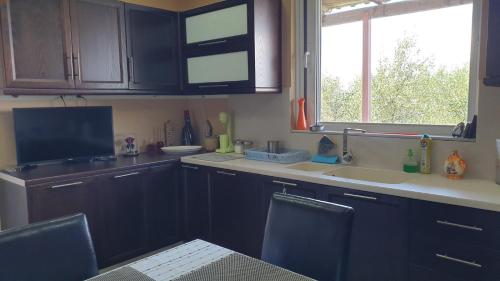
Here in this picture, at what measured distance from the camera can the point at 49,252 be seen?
4.39 feet

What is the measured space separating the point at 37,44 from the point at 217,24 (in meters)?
1.26

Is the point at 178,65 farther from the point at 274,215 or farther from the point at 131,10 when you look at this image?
the point at 274,215

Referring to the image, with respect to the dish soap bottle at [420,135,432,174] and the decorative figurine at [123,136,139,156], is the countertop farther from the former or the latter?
the dish soap bottle at [420,135,432,174]

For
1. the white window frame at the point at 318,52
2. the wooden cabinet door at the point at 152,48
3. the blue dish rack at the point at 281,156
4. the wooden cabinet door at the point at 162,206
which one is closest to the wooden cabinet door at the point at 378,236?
the blue dish rack at the point at 281,156

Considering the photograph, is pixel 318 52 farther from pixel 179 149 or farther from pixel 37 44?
pixel 37 44

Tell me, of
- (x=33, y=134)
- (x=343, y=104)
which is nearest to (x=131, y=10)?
(x=33, y=134)

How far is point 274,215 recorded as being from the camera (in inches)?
62.5

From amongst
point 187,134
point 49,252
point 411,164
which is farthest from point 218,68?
point 49,252

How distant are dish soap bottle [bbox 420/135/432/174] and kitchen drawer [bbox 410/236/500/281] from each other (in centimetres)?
59

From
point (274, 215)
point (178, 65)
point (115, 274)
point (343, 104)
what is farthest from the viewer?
point (178, 65)

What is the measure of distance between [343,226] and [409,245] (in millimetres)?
756

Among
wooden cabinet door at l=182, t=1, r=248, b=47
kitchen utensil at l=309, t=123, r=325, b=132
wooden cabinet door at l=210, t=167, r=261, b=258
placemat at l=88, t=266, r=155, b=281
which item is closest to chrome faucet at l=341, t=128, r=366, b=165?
kitchen utensil at l=309, t=123, r=325, b=132

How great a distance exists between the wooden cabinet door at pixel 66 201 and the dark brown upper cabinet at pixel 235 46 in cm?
121

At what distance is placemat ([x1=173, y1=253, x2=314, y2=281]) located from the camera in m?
1.23
